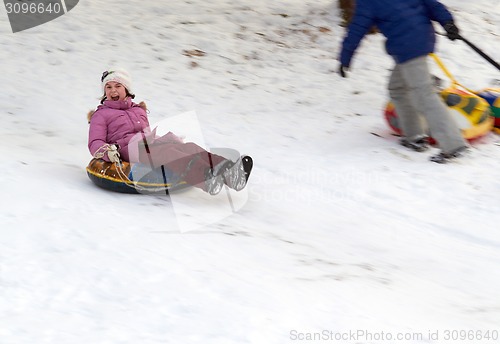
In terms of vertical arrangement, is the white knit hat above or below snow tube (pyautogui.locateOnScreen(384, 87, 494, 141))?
above

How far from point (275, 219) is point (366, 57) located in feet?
15.0

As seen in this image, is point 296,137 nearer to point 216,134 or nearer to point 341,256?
point 216,134

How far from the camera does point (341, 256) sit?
4414 millimetres

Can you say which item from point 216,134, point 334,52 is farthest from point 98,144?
point 334,52

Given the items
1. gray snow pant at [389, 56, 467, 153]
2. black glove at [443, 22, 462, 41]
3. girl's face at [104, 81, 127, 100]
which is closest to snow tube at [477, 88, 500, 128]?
gray snow pant at [389, 56, 467, 153]

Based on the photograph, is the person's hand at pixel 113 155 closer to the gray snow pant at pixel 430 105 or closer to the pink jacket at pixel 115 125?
the pink jacket at pixel 115 125

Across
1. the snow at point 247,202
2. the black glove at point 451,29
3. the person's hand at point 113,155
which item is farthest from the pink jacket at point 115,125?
the black glove at point 451,29

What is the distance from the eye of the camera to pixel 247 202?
541 cm

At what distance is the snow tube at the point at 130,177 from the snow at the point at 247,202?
0.08 m

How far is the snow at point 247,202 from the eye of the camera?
10.7ft

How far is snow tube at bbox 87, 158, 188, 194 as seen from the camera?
510 centimetres

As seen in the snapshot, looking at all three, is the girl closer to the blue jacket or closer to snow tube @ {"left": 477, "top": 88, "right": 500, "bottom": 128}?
the blue jacket

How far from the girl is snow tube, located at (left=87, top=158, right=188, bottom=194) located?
0.06 metres

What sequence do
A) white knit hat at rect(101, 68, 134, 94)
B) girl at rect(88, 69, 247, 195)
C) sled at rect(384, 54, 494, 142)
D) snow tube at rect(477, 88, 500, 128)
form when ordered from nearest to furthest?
girl at rect(88, 69, 247, 195)
white knit hat at rect(101, 68, 134, 94)
sled at rect(384, 54, 494, 142)
snow tube at rect(477, 88, 500, 128)
